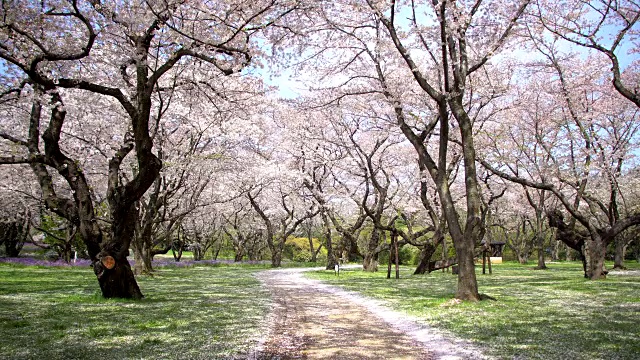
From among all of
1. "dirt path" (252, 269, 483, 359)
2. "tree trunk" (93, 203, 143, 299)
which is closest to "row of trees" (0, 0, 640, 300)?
"tree trunk" (93, 203, 143, 299)

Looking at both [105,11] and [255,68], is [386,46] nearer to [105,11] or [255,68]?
[255,68]

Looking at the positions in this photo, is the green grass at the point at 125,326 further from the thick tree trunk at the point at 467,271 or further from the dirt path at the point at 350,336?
the thick tree trunk at the point at 467,271

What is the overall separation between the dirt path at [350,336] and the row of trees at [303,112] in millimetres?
3367

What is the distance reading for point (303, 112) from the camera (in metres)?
21.4

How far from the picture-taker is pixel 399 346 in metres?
6.35

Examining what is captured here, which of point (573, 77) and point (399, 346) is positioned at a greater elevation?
point (573, 77)

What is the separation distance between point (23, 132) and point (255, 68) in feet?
44.2

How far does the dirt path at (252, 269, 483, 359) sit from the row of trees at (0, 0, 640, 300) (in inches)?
133

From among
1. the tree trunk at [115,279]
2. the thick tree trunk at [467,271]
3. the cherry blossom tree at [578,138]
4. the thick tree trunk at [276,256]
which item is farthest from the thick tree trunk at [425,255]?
the tree trunk at [115,279]

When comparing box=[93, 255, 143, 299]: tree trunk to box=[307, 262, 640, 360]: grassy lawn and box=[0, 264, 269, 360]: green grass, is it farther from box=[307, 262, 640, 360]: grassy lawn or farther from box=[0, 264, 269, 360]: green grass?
box=[307, 262, 640, 360]: grassy lawn

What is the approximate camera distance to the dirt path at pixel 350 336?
19.2 feet

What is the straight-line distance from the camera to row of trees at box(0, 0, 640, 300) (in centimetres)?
1041

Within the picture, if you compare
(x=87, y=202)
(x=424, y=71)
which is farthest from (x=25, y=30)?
(x=424, y=71)

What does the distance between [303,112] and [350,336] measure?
15539 millimetres
